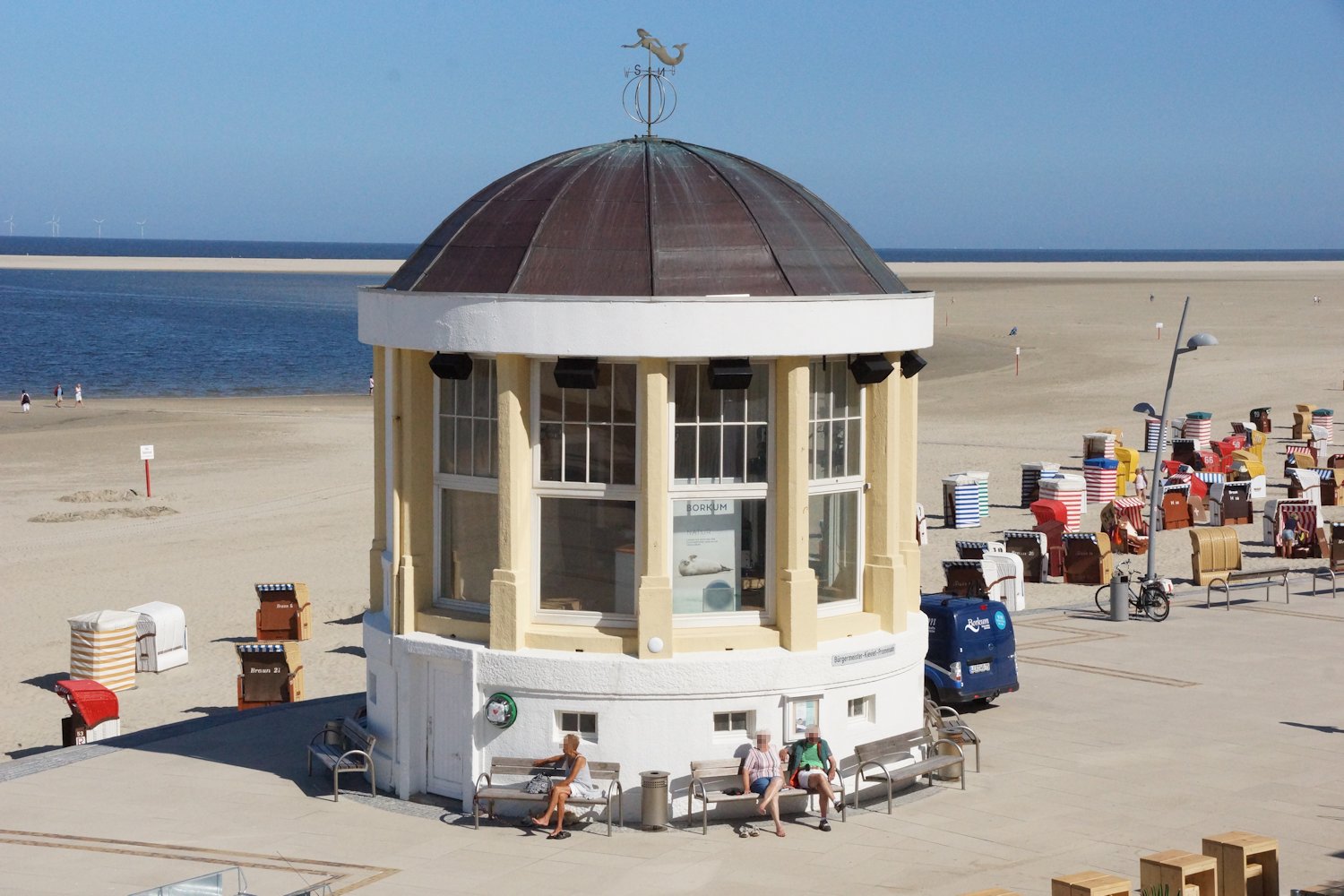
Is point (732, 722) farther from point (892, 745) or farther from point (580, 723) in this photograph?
point (892, 745)

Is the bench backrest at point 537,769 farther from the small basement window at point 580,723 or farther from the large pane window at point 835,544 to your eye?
the large pane window at point 835,544

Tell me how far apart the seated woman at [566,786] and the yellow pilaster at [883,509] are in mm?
3529

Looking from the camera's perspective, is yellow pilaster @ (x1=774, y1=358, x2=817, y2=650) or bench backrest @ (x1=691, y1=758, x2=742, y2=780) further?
yellow pilaster @ (x1=774, y1=358, x2=817, y2=650)

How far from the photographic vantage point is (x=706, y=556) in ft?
54.3

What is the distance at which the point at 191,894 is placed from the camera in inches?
480

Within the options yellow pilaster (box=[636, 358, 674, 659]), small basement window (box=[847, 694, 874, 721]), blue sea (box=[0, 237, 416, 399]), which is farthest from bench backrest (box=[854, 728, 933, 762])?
blue sea (box=[0, 237, 416, 399])

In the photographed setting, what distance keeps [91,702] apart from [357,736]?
4424 mm

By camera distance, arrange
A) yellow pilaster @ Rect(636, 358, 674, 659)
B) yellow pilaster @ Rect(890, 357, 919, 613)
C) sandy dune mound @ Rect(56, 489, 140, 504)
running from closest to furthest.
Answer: yellow pilaster @ Rect(636, 358, 674, 659)
yellow pilaster @ Rect(890, 357, 919, 613)
sandy dune mound @ Rect(56, 489, 140, 504)

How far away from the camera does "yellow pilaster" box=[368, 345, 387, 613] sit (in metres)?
17.7

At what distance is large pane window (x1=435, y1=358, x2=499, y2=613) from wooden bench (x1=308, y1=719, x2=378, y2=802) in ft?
5.26

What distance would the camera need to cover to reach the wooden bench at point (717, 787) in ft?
51.9

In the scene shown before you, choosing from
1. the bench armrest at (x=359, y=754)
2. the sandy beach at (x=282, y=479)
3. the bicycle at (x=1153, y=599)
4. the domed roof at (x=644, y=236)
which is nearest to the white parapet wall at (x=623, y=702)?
the bench armrest at (x=359, y=754)

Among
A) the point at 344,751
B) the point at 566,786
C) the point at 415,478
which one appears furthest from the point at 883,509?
the point at 344,751

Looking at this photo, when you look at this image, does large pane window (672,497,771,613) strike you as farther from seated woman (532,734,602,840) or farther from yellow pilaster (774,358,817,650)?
seated woman (532,734,602,840)
